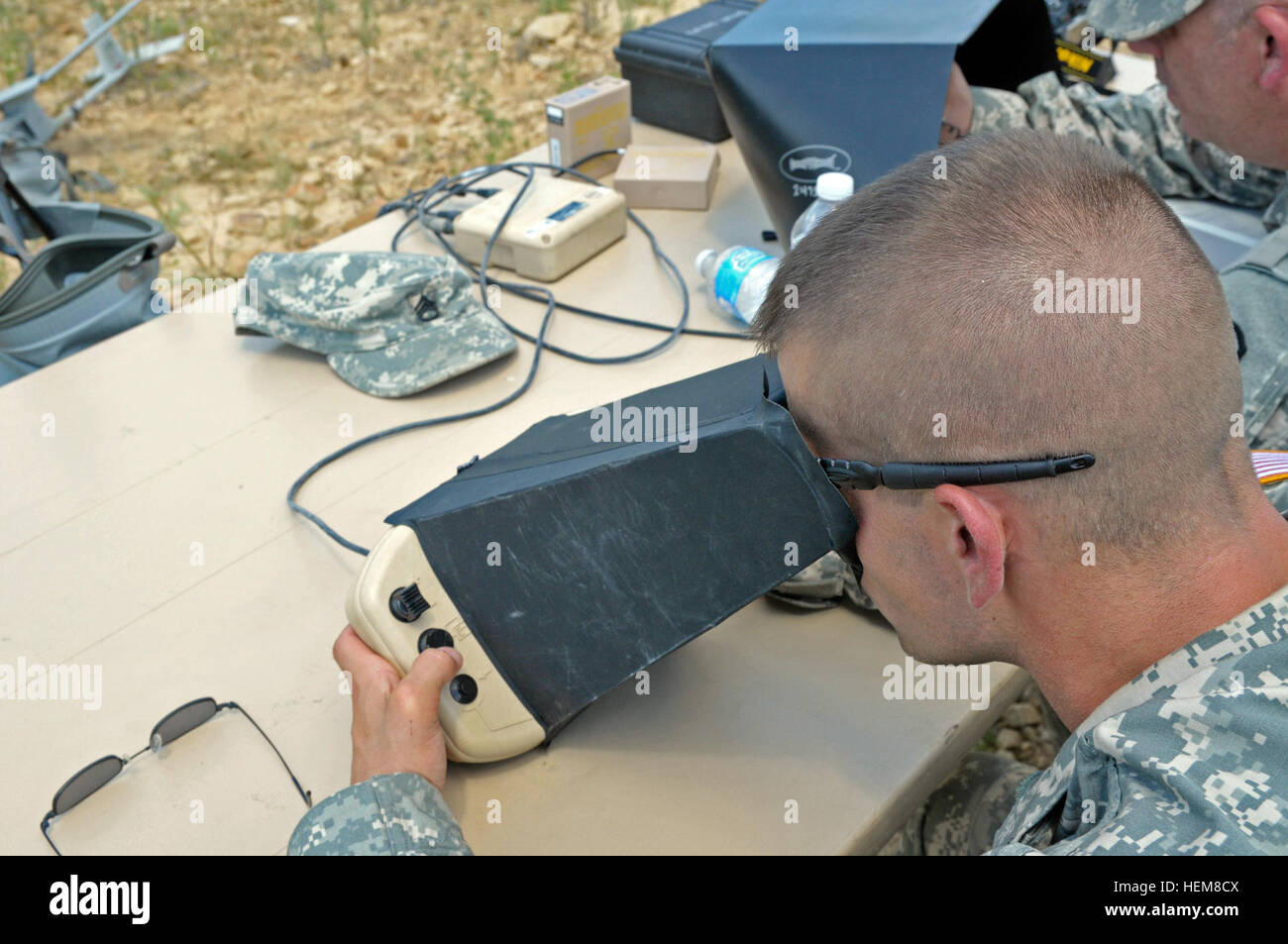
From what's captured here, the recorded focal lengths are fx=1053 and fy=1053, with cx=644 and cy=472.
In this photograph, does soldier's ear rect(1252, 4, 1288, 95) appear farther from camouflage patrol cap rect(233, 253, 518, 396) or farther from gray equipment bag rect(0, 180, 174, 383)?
gray equipment bag rect(0, 180, 174, 383)

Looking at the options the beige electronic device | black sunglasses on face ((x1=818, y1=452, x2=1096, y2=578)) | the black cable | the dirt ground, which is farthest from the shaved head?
the dirt ground

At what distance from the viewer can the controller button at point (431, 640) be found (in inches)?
38.6

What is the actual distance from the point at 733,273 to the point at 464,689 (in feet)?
2.77

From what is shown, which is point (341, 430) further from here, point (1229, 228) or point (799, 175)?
point (1229, 228)

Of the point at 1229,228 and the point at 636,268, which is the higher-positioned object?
the point at 636,268

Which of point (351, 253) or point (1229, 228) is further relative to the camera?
point (1229, 228)

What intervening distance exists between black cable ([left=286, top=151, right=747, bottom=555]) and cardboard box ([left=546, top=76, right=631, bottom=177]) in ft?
0.06

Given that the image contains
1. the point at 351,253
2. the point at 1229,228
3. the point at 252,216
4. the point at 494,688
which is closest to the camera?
the point at 494,688

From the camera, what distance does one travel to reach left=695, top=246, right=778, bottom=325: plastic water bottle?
5.12 ft

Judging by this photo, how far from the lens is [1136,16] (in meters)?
1.43

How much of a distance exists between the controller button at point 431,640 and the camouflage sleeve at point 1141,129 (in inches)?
49.8

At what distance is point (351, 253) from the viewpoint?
1.54 meters

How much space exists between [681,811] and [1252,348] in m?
0.91

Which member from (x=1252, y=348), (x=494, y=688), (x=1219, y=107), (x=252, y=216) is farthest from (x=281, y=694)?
(x=252, y=216)
